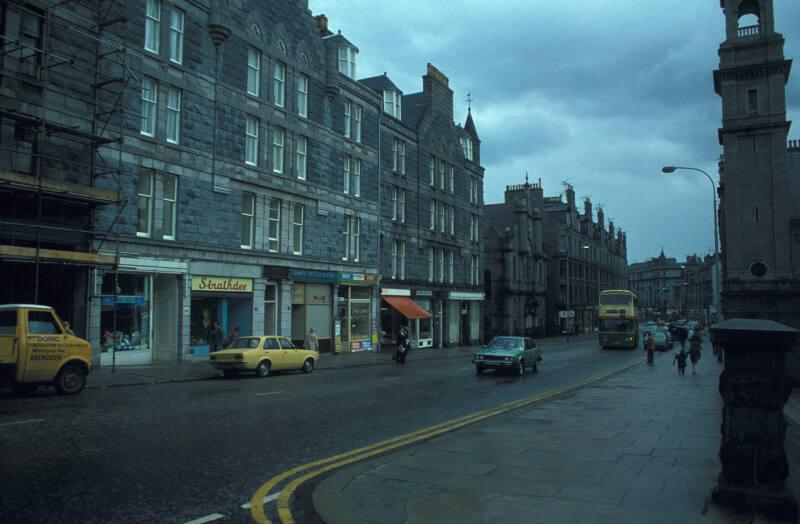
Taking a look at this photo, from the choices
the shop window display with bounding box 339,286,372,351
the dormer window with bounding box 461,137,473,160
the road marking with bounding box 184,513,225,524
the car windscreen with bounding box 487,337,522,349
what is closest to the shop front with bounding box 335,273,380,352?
the shop window display with bounding box 339,286,372,351

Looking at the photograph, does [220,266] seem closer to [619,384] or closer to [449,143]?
[619,384]

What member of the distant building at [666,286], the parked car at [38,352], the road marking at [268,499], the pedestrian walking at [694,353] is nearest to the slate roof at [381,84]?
the pedestrian walking at [694,353]

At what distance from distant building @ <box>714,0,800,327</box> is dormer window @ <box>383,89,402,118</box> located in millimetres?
20465

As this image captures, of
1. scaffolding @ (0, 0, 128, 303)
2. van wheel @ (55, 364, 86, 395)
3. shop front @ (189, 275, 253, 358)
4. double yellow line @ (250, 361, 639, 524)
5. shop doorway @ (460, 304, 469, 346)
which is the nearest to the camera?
double yellow line @ (250, 361, 639, 524)

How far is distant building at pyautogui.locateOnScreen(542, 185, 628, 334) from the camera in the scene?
76.9 metres

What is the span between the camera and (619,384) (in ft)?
64.5

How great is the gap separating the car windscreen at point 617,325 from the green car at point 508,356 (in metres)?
22.7

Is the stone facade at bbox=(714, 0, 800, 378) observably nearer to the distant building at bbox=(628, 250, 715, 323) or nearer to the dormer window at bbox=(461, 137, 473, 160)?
the dormer window at bbox=(461, 137, 473, 160)

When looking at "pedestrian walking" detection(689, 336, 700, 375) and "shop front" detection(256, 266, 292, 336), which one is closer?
"pedestrian walking" detection(689, 336, 700, 375)

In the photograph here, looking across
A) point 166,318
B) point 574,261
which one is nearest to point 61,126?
point 166,318

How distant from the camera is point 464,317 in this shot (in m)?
51.2

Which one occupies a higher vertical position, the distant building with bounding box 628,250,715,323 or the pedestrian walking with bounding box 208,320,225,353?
the distant building with bounding box 628,250,715,323

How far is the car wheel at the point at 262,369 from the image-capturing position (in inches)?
843

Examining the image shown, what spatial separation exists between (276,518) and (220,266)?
2149 cm
